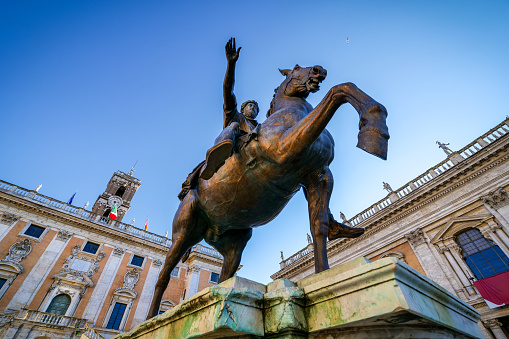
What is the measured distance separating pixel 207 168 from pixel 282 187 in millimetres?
747

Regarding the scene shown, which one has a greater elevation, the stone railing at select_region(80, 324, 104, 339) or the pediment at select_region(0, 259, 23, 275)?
the pediment at select_region(0, 259, 23, 275)

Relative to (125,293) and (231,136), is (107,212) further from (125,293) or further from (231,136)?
(231,136)

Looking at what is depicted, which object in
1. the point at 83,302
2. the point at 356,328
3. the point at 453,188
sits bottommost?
the point at 356,328

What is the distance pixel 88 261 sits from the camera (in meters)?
19.5

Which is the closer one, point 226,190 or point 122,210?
point 226,190

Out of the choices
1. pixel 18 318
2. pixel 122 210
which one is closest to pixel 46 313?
pixel 18 318

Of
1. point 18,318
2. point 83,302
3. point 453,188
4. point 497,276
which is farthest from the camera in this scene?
point 83,302

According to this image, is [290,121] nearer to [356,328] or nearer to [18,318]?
[356,328]

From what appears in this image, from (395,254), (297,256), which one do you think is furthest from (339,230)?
(297,256)

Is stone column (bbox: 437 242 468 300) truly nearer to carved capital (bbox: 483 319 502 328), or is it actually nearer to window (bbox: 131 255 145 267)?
carved capital (bbox: 483 319 502 328)

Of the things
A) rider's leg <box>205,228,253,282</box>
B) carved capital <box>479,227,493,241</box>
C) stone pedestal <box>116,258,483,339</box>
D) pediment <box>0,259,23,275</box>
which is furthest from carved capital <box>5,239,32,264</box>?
carved capital <box>479,227,493,241</box>

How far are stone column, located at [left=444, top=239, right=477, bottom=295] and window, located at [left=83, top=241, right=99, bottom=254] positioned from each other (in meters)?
24.7

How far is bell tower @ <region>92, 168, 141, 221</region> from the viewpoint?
30344 millimetres

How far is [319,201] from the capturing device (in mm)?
2299
